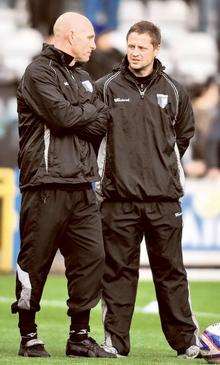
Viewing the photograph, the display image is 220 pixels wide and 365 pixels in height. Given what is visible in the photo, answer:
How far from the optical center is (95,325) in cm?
1273

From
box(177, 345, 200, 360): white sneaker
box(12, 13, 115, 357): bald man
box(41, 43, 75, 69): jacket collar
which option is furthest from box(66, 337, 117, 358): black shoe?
box(41, 43, 75, 69): jacket collar

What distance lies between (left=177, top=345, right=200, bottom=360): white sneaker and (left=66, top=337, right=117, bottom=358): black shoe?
55 cm

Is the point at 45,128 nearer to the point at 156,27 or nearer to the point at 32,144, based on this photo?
the point at 32,144

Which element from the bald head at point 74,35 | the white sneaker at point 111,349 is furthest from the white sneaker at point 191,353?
the bald head at point 74,35

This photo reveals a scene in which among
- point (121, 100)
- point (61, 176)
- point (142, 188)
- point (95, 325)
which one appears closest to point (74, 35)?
point (121, 100)

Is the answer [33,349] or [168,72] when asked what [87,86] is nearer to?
[33,349]

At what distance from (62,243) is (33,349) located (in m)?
0.69

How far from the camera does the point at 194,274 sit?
18000 millimetres

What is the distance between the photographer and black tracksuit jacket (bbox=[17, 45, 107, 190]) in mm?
9789

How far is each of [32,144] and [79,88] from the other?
50 centimetres

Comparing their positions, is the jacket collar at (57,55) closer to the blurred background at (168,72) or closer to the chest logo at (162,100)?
the chest logo at (162,100)

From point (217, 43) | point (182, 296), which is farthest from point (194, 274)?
point (217, 43)

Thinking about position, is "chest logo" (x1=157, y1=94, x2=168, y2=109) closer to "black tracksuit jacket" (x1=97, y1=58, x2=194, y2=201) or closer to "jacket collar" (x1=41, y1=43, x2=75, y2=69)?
"black tracksuit jacket" (x1=97, y1=58, x2=194, y2=201)

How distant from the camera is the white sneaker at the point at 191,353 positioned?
409 inches
